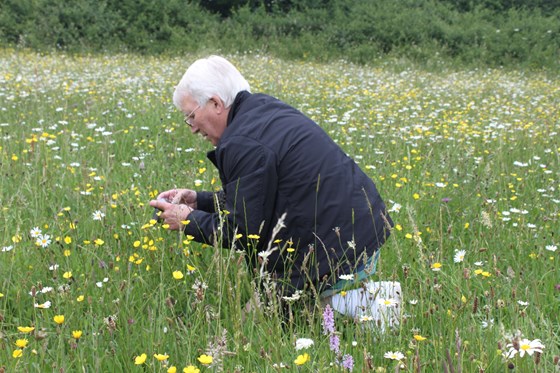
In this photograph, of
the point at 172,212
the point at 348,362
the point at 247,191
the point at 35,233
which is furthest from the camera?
the point at 35,233

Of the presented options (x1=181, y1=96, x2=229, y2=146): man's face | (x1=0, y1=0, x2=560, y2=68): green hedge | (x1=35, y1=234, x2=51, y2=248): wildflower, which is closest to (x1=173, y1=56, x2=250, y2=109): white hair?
(x1=181, y1=96, x2=229, y2=146): man's face

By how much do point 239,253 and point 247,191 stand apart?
42cm

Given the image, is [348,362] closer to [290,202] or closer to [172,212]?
[290,202]

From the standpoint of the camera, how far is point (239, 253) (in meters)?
2.75

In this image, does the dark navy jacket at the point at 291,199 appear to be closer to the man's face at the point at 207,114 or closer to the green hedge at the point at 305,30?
the man's face at the point at 207,114

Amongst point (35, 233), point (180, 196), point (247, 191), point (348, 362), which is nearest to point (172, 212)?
point (180, 196)

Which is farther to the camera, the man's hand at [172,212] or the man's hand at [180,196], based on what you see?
the man's hand at [180,196]

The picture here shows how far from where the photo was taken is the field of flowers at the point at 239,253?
1.88 metres

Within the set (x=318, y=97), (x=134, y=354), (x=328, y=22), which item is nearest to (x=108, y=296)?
(x=134, y=354)

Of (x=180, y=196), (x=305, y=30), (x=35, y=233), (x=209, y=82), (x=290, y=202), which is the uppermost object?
(x=209, y=82)

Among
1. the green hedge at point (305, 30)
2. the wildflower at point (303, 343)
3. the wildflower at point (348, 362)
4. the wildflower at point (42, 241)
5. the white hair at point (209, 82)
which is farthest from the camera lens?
the green hedge at point (305, 30)

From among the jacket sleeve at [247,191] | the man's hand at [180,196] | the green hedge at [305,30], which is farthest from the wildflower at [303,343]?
the green hedge at [305,30]

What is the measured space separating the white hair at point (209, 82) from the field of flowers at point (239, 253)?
65 centimetres

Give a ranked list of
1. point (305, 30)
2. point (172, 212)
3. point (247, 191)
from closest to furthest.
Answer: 1. point (247, 191)
2. point (172, 212)
3. point (305, 30)
